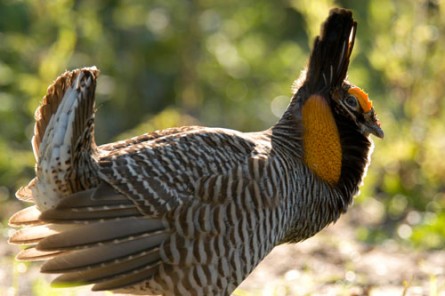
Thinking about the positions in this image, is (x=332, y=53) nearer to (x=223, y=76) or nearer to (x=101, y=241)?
(x=101, y=241)

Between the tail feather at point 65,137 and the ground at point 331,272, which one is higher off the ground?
the tail feather at point 65,137

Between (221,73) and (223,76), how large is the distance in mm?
40

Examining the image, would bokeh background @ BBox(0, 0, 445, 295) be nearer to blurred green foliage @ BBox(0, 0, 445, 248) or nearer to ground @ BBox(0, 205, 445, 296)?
blurred green foliage @ BBox(0, 0, 445, 248)

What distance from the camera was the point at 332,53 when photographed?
20.0 feet

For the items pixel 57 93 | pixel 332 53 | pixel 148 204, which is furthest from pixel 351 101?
pixel 57 93

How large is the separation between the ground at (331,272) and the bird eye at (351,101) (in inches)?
39.0

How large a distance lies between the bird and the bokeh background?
114cm

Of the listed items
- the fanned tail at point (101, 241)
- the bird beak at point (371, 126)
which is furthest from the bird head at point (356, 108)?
the fanned tail at point (101, 241)

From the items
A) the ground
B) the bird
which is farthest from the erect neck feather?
the ground

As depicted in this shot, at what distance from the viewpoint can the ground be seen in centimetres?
587

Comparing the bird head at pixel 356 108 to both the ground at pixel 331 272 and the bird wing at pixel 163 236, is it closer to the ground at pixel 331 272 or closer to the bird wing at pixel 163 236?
the ground at pixel 331 272

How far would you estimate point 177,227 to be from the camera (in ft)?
16.3

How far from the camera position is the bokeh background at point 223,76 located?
8.62 metres

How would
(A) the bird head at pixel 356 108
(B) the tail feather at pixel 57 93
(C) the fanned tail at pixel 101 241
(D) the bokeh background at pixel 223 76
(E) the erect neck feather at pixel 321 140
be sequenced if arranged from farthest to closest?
(D) the bokeh background at pixel 223 76 < (A) the bird head at pixel 356 108 < (E) the erect neck feather at pixel 321 140 < (B) the tail feather at pixel 57 93 < (C) the fanned tail at pixel 101 241
